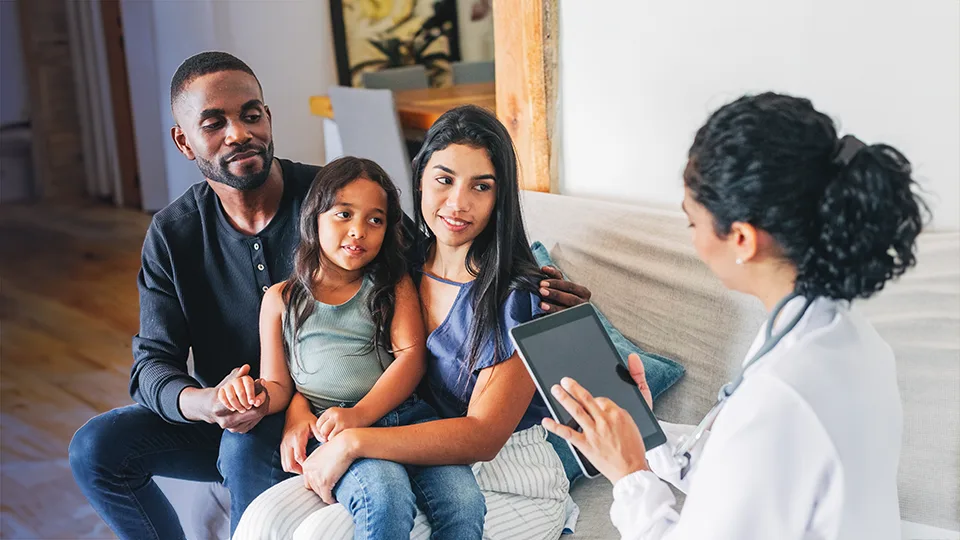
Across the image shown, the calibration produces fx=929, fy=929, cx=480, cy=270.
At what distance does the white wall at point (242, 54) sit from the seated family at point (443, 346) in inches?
104

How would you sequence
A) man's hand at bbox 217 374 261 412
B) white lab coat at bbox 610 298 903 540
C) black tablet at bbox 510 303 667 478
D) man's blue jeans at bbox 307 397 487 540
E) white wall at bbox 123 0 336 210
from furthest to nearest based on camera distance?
white wall at bbox 123 0 336 210 → man's hand at bbox 217 374 261 412 → man's blue jeans at bbox 307 397 487 540 → black tablet at bbox 510 303 667 478 → white lab coat at bbox 610 298 903 540

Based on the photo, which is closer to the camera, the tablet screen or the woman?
the woman

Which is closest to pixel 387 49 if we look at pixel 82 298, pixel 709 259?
pixel 82 298

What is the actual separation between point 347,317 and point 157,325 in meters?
0.40

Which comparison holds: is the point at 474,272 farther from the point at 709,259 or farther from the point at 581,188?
the point at 581,188

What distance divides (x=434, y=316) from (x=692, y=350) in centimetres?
49

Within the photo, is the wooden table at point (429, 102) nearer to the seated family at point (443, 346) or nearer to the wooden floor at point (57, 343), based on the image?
the wooden floor at point (57, 343)

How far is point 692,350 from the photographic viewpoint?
5.52 ft

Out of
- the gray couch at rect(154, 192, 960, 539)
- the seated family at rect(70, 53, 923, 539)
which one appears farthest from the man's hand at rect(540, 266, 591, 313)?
the gray couch at rect(154, 192, 960, 539)

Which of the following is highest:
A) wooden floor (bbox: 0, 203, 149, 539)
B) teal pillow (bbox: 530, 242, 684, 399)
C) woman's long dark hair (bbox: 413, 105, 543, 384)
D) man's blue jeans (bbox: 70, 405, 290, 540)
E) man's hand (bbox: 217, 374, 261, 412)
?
woman's long dark hair (bbox: 413, 105, 543, 384)

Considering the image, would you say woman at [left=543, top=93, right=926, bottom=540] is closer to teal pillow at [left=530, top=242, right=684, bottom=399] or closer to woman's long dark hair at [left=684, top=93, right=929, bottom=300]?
woman's long dark hair at [left=684, top=93, right=929, bottom=300]

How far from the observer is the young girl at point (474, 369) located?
53.9 inches

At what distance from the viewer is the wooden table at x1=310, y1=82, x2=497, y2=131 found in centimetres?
316

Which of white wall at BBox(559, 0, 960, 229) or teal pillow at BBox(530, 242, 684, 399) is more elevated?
white wall at BBox(559, 0, 960, 229)
